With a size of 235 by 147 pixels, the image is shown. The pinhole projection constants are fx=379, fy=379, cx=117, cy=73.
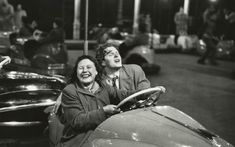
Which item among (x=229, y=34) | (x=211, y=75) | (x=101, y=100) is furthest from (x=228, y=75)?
(x=101, y=100)

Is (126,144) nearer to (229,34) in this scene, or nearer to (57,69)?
(57,69)

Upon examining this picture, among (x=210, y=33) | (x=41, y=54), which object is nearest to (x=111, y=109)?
(x=41, y=54)

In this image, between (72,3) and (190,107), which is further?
(72,3)

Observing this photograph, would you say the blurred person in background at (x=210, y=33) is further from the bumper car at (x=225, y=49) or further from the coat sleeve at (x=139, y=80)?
the coat sleeve at (x=139, y=80)

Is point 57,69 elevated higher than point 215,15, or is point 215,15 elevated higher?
point 215,15

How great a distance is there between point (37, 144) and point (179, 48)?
14791 mm

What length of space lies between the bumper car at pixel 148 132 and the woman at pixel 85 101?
0.41 feet

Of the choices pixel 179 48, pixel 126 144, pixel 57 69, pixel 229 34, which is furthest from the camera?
pixel 179 48

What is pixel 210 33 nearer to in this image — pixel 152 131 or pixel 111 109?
pixel 111 109

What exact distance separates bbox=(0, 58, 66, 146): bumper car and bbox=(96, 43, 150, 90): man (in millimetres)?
939

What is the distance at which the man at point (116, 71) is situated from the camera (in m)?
4.19

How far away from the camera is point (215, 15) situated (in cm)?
1435

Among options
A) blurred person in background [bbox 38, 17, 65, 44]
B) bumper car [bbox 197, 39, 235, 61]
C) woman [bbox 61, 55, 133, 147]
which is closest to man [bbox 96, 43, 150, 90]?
woman [bbox 61, 55, 133, 147]

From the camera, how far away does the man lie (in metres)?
4.19
